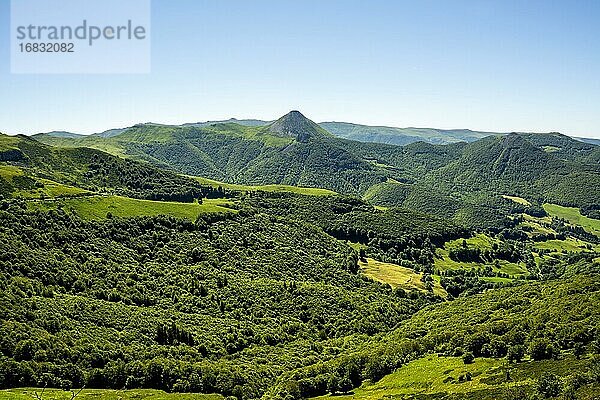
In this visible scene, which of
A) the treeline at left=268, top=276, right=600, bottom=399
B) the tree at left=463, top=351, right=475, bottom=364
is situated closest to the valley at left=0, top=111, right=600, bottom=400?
the tree at left=463, top=351, right=475, bottom=364

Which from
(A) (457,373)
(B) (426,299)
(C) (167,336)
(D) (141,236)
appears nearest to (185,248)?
(D) (141,236)

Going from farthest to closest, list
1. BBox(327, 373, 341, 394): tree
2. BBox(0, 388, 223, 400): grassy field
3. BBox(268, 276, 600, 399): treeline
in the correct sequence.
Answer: BBox(327, 373, 341, 394): tree → BBox(0, 388, 223, 400): grassy field → BBox(268, 276, 600, 399): treeline

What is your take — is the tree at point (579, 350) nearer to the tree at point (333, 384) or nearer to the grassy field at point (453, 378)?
the grassy field at point (453, 378)

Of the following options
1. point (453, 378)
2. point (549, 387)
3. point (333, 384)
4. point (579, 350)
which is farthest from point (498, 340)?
point (549, 387)

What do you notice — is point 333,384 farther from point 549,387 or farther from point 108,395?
point 549,387

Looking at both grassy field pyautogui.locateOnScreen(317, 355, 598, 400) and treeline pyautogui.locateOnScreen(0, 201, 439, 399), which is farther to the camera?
treeline pyautogui.locateOnScreen(0, 201, 439, 399)

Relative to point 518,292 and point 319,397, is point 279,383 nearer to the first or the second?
point 319,397

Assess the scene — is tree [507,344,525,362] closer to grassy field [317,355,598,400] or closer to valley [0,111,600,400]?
valley [0,111,600,400]

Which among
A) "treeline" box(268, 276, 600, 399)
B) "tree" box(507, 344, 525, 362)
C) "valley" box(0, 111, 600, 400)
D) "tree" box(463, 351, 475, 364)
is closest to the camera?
"treeline" box(268, 276, 600, 399)
